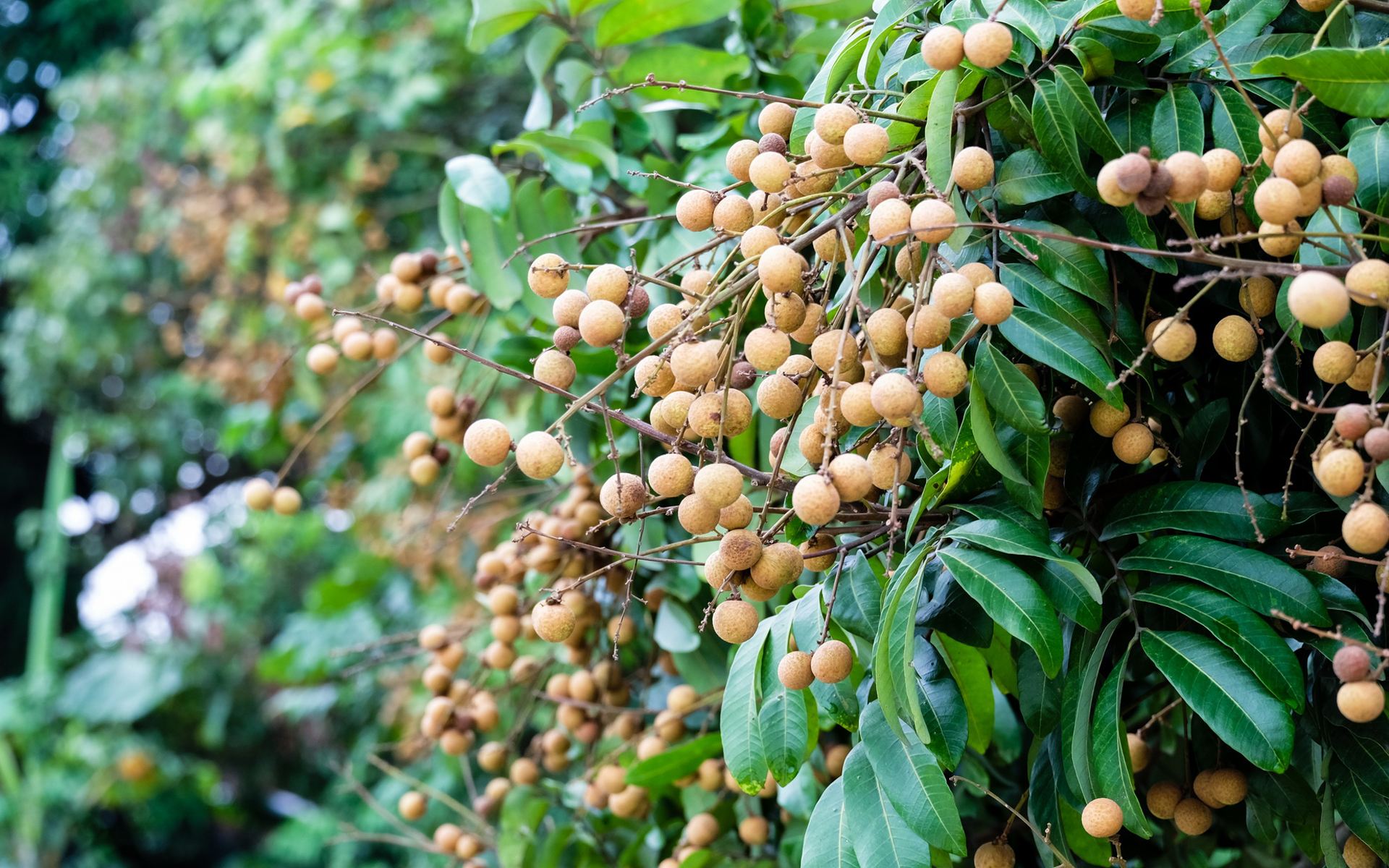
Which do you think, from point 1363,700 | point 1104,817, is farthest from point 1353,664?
point 1104,817

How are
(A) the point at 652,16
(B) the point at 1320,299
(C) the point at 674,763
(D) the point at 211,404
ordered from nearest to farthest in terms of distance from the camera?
(B) the point at 1320,299 → (C) the point at 674,763 → (A) the point at 652,16 → (D) the point at 211,404

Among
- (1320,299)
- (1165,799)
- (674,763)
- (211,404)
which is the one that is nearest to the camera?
(1320,299)

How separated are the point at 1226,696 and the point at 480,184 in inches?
22.3

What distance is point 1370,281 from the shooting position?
1.42 feet

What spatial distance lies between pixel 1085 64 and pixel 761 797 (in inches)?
21.0

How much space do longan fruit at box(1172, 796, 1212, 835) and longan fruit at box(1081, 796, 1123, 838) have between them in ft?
0.40

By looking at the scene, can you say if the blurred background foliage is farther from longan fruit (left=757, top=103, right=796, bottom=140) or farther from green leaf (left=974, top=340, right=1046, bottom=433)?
green leaf (left=974, top=340, right=1046, bottom=433)

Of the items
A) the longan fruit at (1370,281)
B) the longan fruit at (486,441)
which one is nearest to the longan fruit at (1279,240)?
the longan fruit at (1370,281)

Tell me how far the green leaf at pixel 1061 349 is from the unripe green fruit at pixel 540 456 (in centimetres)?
21

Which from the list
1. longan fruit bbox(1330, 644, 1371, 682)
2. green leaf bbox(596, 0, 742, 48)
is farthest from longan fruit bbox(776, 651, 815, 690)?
green leaf bbox(596, 0, 742, 48)

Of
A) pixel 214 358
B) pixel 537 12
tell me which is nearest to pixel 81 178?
pixel 214 358

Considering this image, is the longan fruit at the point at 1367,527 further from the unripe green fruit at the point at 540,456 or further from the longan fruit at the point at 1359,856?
the unripe green fruit at the point at 540,456

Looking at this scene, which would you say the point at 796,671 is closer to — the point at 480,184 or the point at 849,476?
the point at 849,476

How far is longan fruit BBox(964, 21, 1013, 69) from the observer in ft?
1.62
